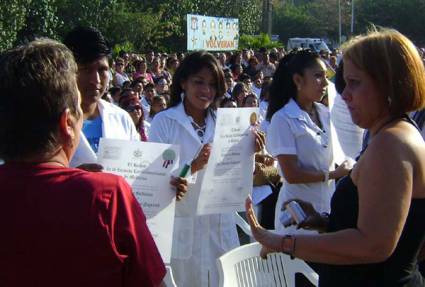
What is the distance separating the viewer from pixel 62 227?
159 centimetres

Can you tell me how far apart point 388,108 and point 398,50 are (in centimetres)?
18

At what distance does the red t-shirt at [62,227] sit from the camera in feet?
5.23

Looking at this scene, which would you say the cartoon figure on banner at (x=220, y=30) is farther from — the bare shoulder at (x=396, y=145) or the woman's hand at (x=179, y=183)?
the bare shoulder at (x=396, y=145)

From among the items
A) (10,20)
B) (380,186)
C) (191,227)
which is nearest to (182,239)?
(191,227)

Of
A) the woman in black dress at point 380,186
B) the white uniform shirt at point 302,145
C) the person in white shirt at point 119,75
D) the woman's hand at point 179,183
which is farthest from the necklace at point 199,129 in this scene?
the person in white shirt at point 119,75

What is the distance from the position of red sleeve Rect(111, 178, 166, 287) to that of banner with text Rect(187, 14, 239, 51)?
1614 cm

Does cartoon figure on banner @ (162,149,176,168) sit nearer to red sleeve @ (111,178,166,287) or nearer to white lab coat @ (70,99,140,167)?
white lab coat @ (70,99,140,167)

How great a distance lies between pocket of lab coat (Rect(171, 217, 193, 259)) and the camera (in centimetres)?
384

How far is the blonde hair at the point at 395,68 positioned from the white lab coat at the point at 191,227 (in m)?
1.80

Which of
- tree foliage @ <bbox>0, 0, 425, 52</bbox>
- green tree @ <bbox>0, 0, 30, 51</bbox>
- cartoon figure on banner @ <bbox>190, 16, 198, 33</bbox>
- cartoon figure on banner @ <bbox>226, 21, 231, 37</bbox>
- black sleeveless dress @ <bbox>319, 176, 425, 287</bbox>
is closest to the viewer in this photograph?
black sleeveless dress @ <bbox>319, 176, 425, 287</bbox>

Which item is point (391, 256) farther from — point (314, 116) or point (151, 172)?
point (314, 116)

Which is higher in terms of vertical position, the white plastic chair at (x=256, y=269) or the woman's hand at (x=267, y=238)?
the woman's hand at (x=267, y=238)

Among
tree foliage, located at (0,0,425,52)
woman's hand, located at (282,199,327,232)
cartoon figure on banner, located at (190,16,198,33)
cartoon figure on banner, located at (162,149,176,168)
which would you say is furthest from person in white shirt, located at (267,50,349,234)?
cartoon figure on banner, located at (190,16,198,33)

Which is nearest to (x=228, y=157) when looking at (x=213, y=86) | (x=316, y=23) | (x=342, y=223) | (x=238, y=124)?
(x=238, y=124)
